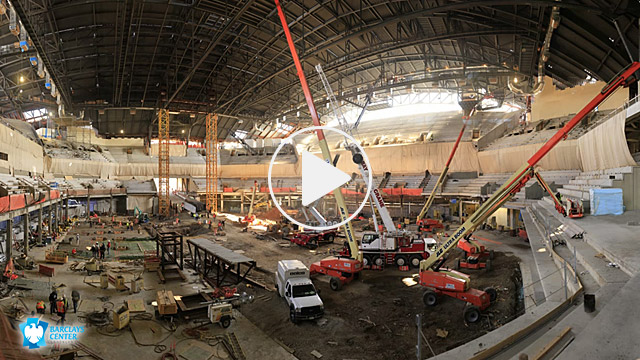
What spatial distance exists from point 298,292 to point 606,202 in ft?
47.4

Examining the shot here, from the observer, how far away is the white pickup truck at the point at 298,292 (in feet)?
37.6

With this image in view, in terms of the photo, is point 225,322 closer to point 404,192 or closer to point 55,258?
point 55,258

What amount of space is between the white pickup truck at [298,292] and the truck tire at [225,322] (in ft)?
6.82

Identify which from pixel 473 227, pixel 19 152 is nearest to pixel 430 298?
pixel 473 227

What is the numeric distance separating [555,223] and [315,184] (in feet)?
72.3

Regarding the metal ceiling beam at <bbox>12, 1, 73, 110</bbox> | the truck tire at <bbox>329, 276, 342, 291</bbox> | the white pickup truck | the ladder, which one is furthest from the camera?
the metal ceiling beam at <bbox>12, 1, 73, 110</bbox>

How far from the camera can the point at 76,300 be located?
11.1 metres

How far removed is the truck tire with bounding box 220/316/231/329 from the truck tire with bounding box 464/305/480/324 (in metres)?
7.50

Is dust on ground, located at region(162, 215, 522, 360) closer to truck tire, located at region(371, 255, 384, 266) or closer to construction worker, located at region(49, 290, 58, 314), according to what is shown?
truck tire, located at region(371, 255, 384, 266)

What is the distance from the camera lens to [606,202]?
609 inches

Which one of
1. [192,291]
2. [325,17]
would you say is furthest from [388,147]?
[192,291]

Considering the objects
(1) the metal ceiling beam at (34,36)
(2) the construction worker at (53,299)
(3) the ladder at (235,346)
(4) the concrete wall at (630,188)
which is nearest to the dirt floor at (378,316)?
(3) the ladder at (235,346)

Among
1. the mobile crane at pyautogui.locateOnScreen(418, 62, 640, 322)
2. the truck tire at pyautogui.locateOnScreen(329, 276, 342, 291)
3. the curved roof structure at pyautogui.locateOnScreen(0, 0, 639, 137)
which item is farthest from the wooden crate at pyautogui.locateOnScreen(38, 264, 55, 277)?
the mobile crane at pyautogui.locateOnScreen(418, 62, 640, 322)

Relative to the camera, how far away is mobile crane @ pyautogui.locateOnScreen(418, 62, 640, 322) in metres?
11.1
